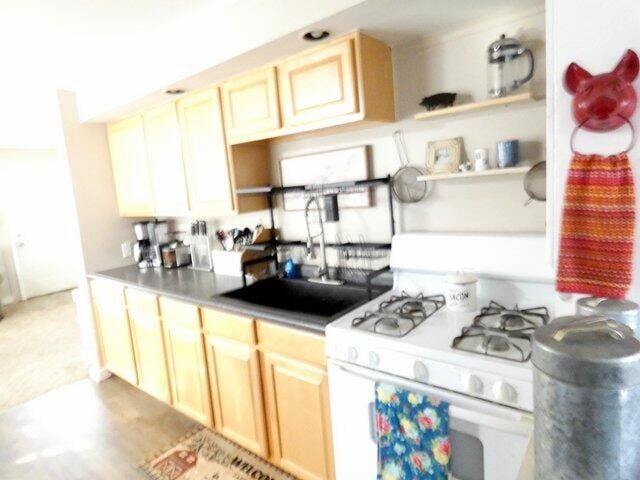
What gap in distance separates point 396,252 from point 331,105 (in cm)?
73

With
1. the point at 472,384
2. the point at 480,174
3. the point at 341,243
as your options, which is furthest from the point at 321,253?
the point at 472,384

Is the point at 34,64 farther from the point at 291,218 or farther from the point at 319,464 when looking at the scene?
the point at 319,464

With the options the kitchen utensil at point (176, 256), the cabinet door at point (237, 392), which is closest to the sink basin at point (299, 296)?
the cabinet door at point (237, 392)

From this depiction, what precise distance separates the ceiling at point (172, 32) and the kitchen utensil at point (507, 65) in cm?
15

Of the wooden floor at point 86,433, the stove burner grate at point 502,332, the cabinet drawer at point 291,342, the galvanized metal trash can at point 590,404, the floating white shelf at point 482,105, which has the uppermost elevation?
the floating white shelf at point 482,105

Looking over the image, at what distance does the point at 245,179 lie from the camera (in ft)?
7.70

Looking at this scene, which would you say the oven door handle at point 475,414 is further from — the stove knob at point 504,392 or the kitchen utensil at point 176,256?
the kitchen utensil at point 176,256

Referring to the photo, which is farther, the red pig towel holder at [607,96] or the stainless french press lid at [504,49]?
the stainless french press lid at [504,49]

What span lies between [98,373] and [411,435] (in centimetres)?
282

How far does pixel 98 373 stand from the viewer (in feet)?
10.4

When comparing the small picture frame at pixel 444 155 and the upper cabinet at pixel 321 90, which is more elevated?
the upper cabinet at pixel 321 90

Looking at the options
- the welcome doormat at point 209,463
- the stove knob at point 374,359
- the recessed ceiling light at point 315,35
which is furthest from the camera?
the welcome doormat at point 209,463

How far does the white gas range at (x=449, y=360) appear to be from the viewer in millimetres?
1145

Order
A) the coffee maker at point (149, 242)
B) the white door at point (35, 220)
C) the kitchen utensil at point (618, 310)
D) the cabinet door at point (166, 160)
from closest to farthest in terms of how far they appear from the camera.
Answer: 1. the kitchen utensil at point (618, 310)
2. the cabinet door at point (166, 160)
3. the coffee maker at point (149, 242)
4. the white door at point (35, 220)
